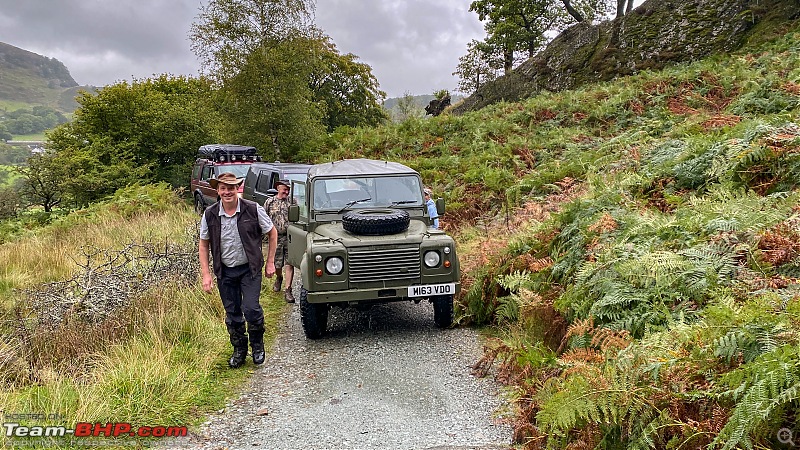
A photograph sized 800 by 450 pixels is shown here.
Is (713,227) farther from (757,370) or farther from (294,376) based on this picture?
(294,376)

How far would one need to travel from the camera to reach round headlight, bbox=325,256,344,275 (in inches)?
237

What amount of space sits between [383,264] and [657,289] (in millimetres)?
2957

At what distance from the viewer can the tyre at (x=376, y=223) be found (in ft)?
20.7

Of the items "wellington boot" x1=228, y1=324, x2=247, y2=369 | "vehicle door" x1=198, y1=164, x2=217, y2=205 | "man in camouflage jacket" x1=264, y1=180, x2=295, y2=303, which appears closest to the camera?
"wellington boot" x1=228, y1=324, x2=247, y2=369

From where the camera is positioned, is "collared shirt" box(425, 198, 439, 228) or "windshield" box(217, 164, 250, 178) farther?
"windshield" box(217, 164, 250, 178)

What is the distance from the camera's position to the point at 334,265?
237 inches

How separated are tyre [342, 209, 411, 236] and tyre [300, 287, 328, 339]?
950 mm

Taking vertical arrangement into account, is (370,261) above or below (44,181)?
below

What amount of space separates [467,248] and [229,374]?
4.68m

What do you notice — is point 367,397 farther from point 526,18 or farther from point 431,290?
point 526,18

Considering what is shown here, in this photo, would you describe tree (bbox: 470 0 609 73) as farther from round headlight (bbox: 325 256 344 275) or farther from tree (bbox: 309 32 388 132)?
round headlight (bbox: 325 256 344 275)

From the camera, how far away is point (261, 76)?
20141 millimetres

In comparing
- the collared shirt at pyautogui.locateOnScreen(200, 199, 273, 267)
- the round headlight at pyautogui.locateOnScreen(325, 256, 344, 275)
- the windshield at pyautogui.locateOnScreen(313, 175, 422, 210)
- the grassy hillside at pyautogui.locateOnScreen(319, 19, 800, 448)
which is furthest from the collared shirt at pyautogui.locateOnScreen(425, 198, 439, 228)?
the collared shirt at pyautogui.locateOnScreen(200, 199, 273, 267)

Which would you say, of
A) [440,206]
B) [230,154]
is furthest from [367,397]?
[230,154]
